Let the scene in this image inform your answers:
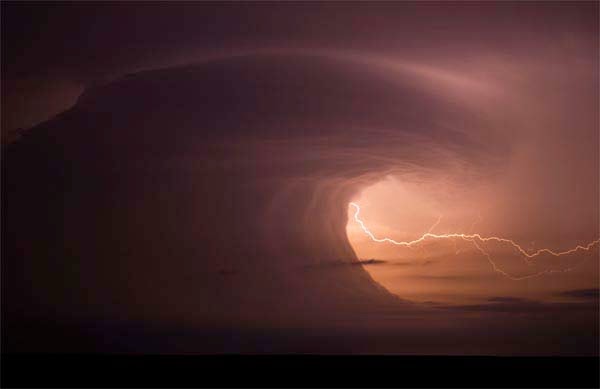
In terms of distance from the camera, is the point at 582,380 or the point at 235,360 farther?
the point at 235,360

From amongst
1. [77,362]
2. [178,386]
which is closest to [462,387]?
[178,386]

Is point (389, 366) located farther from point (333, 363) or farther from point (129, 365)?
point (129, 365)

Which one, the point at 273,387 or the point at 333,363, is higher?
the point at 333,363

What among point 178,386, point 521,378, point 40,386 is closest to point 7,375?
point 40,386

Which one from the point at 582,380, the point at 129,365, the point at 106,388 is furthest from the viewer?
the point at 129,365

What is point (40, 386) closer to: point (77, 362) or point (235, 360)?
point (77, 362)

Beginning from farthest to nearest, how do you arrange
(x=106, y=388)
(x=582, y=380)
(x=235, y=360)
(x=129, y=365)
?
1. (x=235, y=360)
2. (x=129, y=365)
3. (x=582, y=380)
4. (x=106, y=388)
